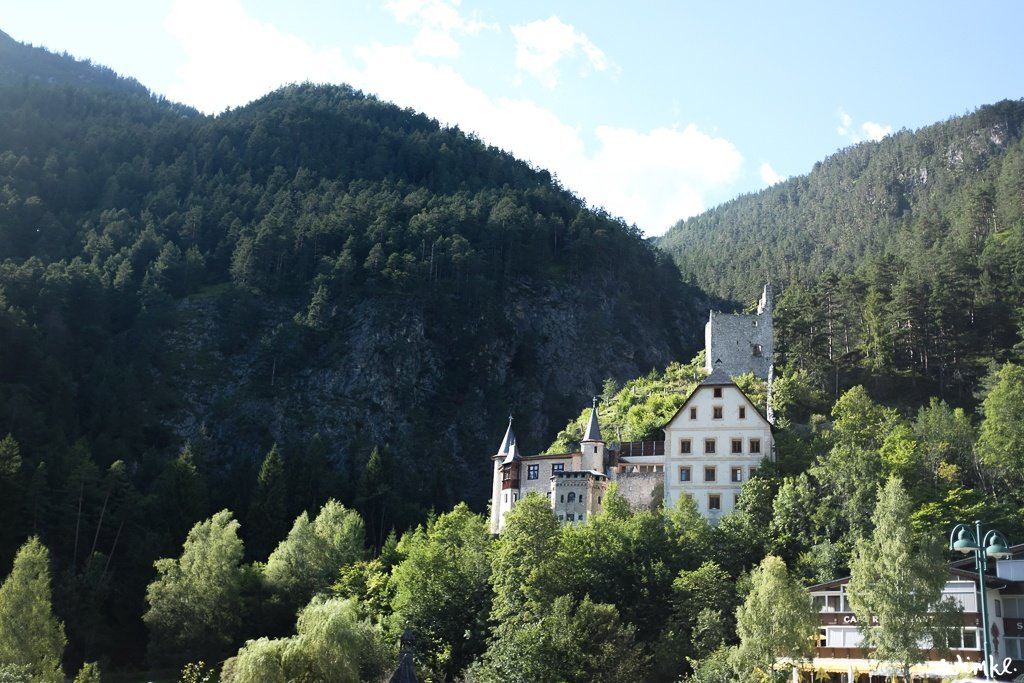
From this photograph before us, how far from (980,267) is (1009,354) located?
10.8 m

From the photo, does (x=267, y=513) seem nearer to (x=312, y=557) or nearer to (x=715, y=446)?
(x=312, y=557)

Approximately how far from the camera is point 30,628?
64.8 meters

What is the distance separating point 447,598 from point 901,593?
2740 centimetres

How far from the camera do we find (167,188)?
158 metres

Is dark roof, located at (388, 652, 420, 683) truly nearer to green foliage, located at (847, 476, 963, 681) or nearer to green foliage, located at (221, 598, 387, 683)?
green foliage, located at (847, 476, 963, 681)

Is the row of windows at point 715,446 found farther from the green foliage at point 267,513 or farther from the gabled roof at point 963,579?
the green foliage at point 267,513

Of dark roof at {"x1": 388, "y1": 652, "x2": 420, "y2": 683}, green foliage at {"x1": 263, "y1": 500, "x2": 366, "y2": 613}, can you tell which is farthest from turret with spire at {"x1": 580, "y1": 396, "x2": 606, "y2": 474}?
dark roof at {"x1": 388, "y1": 652, "x2": 420, "y2": 683}

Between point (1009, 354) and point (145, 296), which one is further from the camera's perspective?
point (145, 296)

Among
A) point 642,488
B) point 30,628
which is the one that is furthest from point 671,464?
point 30,628

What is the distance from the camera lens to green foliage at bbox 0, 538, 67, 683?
62.9 metres

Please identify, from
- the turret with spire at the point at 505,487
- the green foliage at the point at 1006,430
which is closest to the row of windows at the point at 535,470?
the turret with spire at the point at 505,487

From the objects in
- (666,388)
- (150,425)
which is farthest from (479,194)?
(666,388)

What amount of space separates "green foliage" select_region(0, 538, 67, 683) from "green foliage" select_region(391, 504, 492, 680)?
1909 centimetres

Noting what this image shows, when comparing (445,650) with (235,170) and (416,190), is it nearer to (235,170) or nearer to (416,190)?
(416,190)
